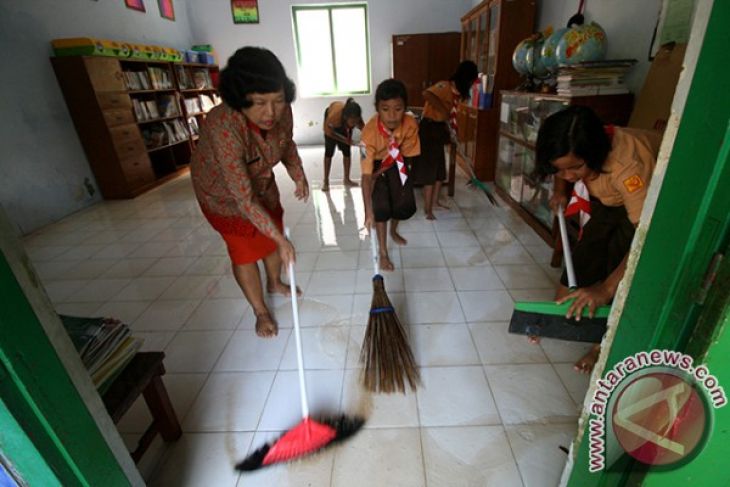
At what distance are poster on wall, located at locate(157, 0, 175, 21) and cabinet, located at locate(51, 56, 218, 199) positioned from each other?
3.56ft

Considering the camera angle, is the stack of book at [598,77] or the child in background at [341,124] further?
the child in background at [341,124]

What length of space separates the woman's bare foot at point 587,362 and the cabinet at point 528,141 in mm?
1204

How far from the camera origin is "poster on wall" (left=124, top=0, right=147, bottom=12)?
522cm

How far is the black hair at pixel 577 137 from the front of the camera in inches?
48.1

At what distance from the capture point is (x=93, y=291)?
252 centimetres

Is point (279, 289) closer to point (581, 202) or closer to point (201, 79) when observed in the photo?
point (581, 202)

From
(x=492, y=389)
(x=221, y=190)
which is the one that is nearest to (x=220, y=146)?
(x=221, y=190)

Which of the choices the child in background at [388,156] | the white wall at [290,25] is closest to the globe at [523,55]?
the child in background at [388,156]

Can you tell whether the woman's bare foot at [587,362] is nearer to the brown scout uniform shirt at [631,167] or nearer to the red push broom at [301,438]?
the brown scout uniform shirt at [631,167]

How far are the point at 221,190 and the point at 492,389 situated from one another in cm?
141

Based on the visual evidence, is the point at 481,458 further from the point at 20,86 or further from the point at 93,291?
the point at 20,86

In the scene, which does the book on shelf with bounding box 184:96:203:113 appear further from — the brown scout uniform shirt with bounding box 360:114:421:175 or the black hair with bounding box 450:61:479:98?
the brown scout uniform shirt with bounding box 360:114:421:175

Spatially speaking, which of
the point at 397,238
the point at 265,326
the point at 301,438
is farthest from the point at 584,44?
the point at 301,438

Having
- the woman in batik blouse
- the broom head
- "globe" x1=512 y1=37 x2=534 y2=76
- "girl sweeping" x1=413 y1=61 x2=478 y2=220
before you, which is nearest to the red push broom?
the broom head
